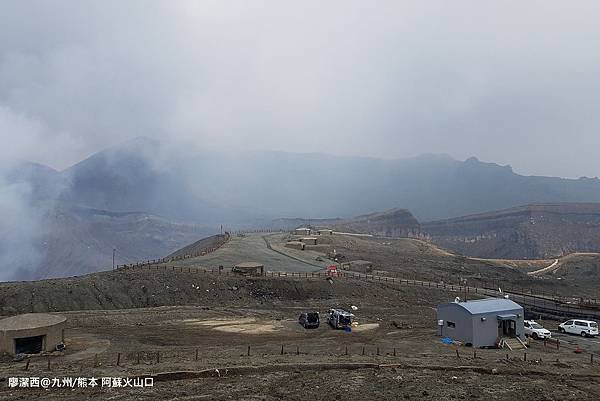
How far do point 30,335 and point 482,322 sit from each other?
26552 millimetres

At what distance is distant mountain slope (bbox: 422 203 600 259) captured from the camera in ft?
499

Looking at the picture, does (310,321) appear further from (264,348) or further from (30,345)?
(30,345)

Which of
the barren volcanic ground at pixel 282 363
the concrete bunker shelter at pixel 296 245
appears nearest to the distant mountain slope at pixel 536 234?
the concrete bunker shelter at pixel 296 245

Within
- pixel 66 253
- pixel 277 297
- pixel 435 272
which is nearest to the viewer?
pixel 277 297

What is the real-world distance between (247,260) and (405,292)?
2571cm

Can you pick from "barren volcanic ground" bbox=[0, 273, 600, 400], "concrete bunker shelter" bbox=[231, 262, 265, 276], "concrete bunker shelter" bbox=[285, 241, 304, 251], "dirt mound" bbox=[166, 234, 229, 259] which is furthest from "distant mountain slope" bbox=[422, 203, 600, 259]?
"barren volcanic ground" bbox=[0, 273, 600, 400]

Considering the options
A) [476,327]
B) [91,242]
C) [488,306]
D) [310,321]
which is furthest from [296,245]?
[91,242]

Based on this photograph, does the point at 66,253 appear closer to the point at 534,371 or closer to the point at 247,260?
the point at 247,260

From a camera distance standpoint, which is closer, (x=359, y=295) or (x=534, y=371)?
(x=534, y=371)

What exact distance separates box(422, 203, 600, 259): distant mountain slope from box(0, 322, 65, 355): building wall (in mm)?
147343

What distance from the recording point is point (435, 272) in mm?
77375

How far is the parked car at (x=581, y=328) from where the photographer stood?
34438 mm

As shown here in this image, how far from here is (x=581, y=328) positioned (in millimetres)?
35000

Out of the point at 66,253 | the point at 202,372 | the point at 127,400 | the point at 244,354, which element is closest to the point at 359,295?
the point at 244,354
